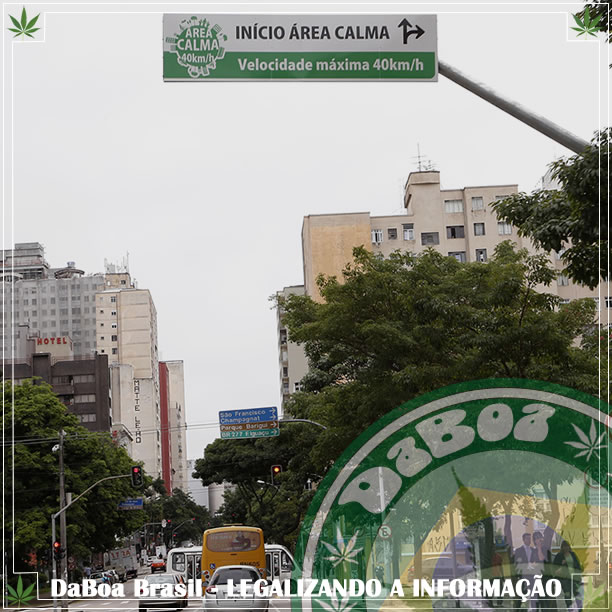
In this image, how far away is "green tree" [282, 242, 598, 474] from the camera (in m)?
21.1

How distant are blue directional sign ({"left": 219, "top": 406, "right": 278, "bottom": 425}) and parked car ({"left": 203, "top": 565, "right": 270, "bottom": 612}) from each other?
1852 centimetres

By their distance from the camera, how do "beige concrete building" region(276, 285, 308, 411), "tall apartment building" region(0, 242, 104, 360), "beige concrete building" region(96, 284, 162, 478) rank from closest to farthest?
"beige concrete building" region(276, 285, 308, 411), "tall apartment building" region(0, 242, 104, 360), "beige concrete building" region(96, 284, 162, 478)

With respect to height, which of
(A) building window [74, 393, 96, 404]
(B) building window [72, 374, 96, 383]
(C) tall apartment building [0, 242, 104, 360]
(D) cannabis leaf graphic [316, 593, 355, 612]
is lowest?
(D) cannabis leaf graphic [316, 593, 355, 612]

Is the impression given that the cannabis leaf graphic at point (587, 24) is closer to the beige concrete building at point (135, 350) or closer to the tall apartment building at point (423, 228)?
the tall apartment building at point (423, 228)

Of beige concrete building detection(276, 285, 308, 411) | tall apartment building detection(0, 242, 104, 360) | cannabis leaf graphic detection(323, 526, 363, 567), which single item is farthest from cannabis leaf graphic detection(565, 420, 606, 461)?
tall apartment building detection(0, 242, 104, 360)

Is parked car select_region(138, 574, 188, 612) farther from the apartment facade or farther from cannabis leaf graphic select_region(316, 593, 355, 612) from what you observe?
the apartment facade

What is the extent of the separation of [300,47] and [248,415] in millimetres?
36513

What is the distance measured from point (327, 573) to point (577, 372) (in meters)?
12.4

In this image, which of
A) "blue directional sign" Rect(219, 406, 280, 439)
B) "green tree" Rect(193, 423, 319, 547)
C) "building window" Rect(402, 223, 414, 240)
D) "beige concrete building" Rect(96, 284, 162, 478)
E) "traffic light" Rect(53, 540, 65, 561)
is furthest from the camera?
"beige concrete building" Rect(96, 284, 162, 478)

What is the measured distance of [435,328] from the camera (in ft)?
73.9

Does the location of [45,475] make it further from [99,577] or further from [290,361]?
[290,361]

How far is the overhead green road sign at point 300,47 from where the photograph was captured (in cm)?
989

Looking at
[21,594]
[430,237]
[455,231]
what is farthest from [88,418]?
[21,594]

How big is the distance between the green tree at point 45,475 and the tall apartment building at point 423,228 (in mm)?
23004
